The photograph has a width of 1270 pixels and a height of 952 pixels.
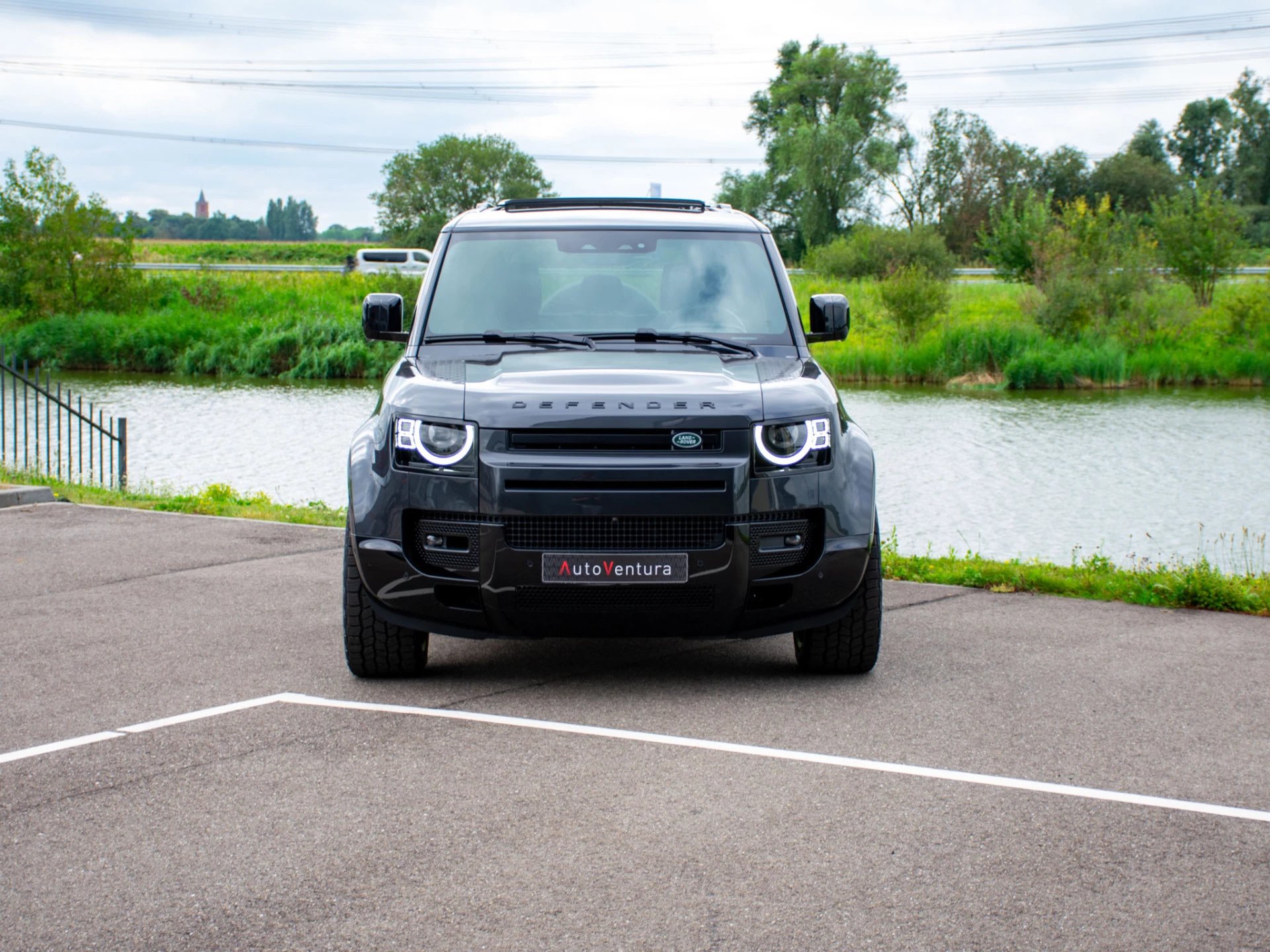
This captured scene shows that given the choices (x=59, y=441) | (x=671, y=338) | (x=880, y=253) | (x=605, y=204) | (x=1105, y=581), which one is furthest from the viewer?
(x=880, y=253)

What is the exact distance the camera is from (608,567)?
512cm

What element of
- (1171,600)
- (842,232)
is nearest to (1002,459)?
(1171,600)

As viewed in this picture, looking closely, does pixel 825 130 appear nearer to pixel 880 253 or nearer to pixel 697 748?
pixel 880 253

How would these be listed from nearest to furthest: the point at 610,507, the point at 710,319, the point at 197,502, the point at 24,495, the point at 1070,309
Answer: the point at 610,507 → the point at 710,319 → the point at 24,495 → the point at 197,502 → the point at 1070,309

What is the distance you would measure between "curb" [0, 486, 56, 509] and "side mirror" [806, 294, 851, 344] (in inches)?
313

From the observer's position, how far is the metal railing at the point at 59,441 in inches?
595

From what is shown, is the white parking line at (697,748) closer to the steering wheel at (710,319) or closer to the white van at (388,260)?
the steering wheel at (710,319)

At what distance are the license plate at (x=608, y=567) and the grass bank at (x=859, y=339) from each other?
30.9m

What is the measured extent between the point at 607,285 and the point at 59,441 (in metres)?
10.5

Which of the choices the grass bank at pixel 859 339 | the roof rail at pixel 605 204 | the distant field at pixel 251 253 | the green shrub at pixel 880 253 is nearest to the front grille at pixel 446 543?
the roof rail at pixel 605 204

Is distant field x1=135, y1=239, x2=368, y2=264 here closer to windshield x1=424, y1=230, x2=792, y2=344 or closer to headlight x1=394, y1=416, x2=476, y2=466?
windshield x1=424, y1=230, x2=792, y2=344

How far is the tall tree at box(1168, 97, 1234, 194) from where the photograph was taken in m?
104

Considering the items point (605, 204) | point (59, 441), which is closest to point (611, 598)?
point (605, 204)

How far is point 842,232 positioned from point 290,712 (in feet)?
249
